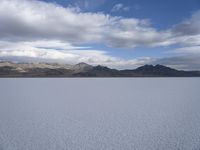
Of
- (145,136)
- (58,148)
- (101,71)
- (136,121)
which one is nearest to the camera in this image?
(58,148)

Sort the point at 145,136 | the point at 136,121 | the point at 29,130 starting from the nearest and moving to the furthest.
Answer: the point at 145,136 < the point at 29,130 < the point at 136,121

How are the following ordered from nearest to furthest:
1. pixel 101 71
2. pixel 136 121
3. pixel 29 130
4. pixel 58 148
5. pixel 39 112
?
1. pixel 58 148
2. pixel 29 130
3. pixel 136 121
4. pixel 39 112
5. pixel 101 71

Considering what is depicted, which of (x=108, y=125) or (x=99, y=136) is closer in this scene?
(x=99, y=136)

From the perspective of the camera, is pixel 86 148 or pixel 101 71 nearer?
pixel 86 148

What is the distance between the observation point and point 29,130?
856 cm

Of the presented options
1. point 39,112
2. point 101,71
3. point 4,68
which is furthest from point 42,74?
point 39,112

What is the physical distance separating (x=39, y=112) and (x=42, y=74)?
154098 millimetres

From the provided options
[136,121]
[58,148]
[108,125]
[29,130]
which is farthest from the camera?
[136,121]

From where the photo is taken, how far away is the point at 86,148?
6.66 meters

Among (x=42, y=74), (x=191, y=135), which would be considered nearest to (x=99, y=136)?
(x=191, y=135)

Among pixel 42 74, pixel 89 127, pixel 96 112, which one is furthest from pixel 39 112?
pixel 42 74

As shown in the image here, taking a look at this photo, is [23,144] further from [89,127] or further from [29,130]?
[89,127]

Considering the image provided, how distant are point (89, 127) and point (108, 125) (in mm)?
796

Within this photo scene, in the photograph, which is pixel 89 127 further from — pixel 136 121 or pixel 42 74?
pixel 42 74
